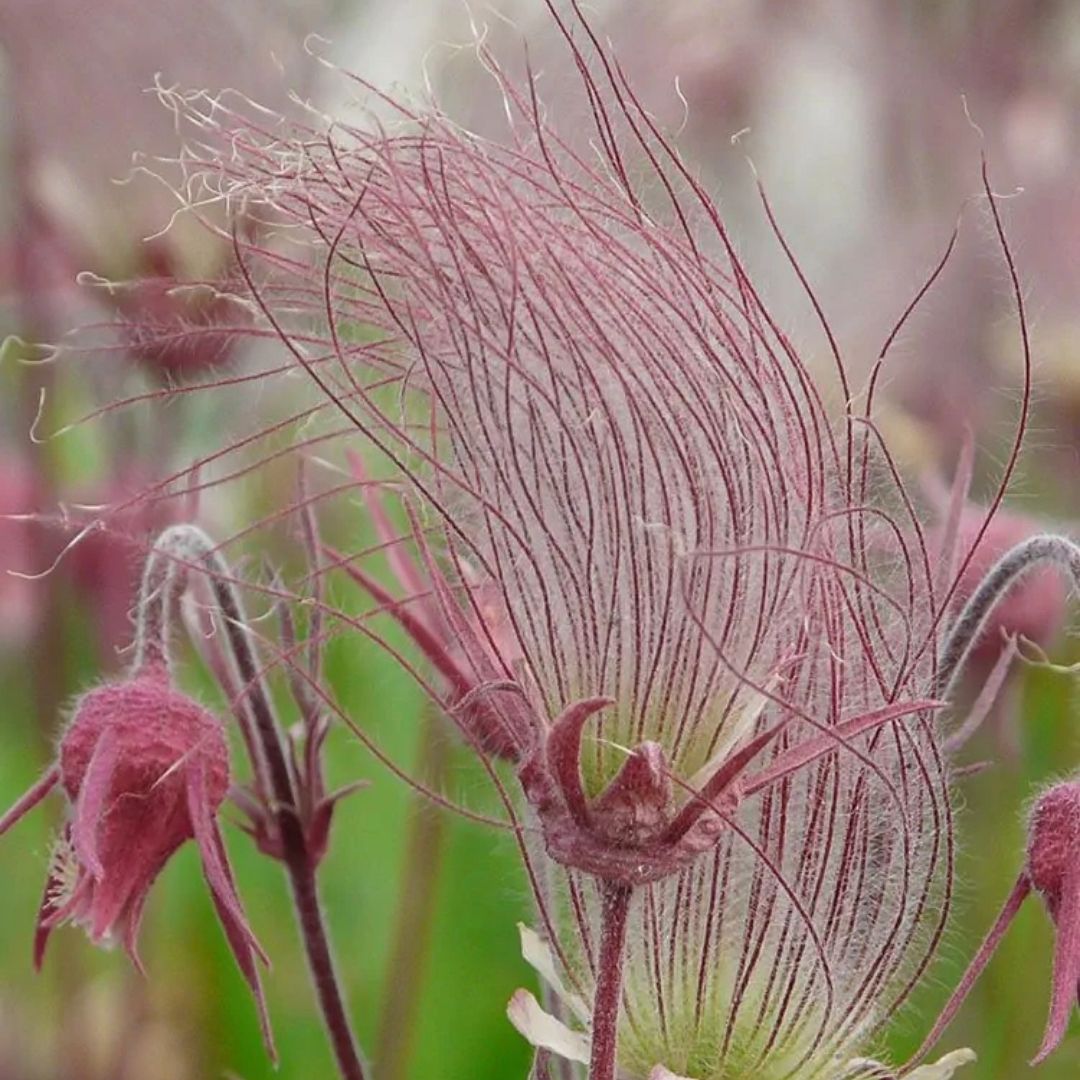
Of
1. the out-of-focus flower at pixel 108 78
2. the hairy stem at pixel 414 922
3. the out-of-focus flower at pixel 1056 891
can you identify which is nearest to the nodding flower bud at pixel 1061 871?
the out-of-focus flower at pixel 1056 891

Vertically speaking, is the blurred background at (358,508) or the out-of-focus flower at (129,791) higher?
the blurred background at (358,508)

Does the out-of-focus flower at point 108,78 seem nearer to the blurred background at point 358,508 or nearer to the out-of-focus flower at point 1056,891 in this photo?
the blurred background at point 358,508

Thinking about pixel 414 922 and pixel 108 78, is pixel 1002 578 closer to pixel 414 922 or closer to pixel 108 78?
pixel 414 922

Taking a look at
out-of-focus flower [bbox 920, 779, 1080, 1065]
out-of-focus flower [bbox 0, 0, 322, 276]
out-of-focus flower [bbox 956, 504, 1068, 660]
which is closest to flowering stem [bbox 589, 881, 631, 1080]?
out-of-focus flower [bbox 920, 779, 1080, 1065]

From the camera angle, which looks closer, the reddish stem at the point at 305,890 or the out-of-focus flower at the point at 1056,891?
the out-of-focus flower at the point at 1056,891

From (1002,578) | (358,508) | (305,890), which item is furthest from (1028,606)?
(358,508)

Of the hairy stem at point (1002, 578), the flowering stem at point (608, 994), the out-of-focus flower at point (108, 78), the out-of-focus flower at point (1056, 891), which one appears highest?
the out-of-focus flower at point (108, 78)

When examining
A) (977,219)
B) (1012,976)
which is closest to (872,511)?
(1012,976)

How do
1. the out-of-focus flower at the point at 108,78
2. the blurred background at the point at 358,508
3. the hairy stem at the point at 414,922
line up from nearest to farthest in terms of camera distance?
the hairy stem at the point at 414,922, the blurred background at the point at 358,508, the out-of-focus flower at the point at 108,78

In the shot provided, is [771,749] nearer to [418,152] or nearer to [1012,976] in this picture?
[418,152]
